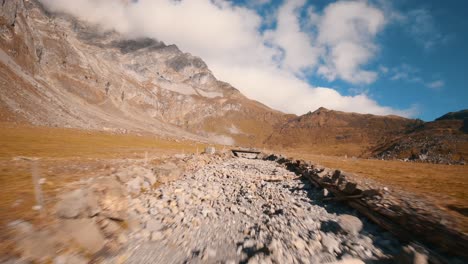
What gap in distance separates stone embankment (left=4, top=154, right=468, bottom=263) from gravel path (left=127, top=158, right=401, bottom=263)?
0.03 metres

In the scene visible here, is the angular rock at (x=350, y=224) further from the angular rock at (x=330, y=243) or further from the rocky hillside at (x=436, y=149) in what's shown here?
the rocky hillside at (x=436, y=149)

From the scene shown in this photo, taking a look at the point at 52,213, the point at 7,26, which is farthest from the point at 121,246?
the point at 7,26

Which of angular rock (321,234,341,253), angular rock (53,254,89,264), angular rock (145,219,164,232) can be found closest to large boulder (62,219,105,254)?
angular rock (53,254,89,264)

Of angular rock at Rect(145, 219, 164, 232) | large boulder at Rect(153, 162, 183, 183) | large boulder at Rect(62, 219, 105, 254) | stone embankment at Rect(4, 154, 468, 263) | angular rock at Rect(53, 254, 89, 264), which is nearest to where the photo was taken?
angular rock at Rect(53, 254, 89, 264)

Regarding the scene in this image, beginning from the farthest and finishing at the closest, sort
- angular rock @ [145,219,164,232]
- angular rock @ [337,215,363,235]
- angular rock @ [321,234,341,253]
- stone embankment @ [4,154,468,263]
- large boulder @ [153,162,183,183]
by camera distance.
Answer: large boulder @ [153,162,183,183], angular rock @ [337,215,363,235], angular rock @ [145,219,164,232], angular rock @ [321,234,341,253], stone embankment @ [4,154,468,263]

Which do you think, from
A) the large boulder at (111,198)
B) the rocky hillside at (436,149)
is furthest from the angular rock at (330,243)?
the rocky hillside at (436,149)

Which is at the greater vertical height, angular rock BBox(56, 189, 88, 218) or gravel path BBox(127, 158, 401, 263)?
angular rock BBox(56, 189, 88, 218)

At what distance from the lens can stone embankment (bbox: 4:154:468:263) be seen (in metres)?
6.77

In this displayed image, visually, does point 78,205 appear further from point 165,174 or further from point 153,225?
point 165,174

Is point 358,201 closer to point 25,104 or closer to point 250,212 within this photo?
point 250,212

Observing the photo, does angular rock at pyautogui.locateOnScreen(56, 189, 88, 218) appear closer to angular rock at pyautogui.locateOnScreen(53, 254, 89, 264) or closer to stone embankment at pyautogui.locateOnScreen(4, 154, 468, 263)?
stone embankment at pyautogui.locateOnScreen(4, 154, 468, 263)

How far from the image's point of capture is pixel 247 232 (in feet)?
31.2

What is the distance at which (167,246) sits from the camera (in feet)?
26.9

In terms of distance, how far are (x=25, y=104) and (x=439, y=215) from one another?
113525mm
